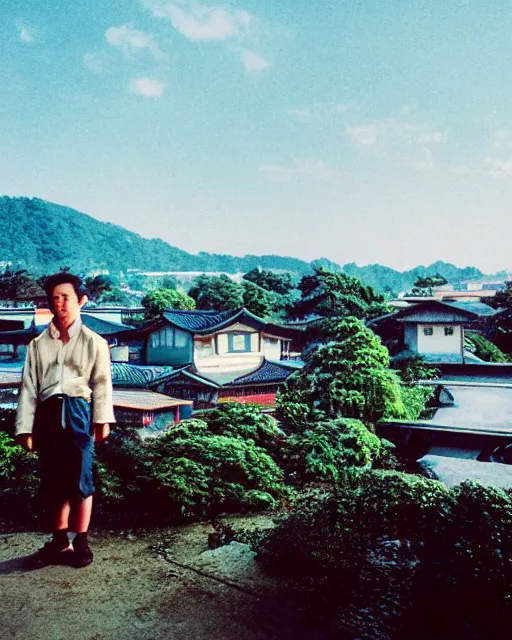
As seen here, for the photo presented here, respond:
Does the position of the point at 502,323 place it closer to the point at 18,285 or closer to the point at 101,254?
the point at 101,254

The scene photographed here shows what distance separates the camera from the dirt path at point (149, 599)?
8.50 feet

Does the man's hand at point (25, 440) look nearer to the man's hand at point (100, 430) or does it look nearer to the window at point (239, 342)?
the man's hand at point (100, 430)

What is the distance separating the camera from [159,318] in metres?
8.06

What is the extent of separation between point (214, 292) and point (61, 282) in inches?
298

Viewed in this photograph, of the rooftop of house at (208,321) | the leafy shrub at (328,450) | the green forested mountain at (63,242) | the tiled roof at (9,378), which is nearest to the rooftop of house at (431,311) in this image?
the rooftop of house at (208,321)

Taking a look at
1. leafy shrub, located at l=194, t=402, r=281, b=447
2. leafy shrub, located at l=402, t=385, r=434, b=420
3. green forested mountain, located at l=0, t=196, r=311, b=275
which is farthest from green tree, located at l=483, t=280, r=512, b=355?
leafy shrub, located at l=194, t=402, r=281, b=447

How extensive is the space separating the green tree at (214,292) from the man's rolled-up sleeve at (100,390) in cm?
692

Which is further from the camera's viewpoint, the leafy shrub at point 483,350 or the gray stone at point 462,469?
the leafy shrub at point 483,350

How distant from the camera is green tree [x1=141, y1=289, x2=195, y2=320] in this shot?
32.3 ft

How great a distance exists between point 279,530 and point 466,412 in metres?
5.05

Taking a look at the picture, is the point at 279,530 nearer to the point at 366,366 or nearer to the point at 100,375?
the point at 100,375

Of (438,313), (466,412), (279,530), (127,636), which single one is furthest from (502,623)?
(438,313)

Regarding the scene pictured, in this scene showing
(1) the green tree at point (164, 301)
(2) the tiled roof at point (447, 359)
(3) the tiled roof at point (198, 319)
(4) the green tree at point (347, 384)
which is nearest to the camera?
(4) the green tree at point (347, 384)

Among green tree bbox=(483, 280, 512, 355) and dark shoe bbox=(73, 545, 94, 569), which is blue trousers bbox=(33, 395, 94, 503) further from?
green tree bbox=(483, 280, 512, 355)
